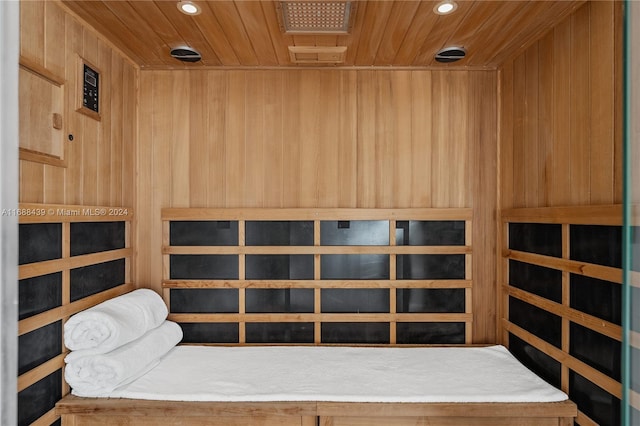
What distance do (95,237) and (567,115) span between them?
6.66ft

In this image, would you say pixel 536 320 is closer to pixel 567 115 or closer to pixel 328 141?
pixel 567 115

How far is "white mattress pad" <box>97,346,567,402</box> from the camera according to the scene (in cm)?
151

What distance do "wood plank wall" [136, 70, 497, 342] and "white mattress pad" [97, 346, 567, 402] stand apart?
420mm

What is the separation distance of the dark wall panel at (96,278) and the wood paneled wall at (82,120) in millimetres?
284

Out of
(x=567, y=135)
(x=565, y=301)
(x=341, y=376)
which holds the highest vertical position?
(x=567, y=135)

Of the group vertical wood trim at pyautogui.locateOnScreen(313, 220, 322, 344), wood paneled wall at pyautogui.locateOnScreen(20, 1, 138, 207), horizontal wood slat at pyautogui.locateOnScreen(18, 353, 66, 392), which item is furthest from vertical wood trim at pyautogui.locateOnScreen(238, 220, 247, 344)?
horizontal wood slat at pyautogui.locateOnScreen(18, 353, 66, 392)

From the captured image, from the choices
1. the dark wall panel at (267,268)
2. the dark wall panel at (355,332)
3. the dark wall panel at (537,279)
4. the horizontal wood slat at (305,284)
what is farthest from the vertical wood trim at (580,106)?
the dark wall panel at (267,268)

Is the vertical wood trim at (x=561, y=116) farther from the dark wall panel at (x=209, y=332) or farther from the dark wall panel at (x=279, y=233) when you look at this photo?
the dark wall panel at (x=209, y=332)

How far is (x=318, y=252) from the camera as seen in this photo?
Answer: 6.86ft

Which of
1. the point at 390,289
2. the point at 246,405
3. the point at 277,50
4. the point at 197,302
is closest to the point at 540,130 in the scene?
the point at 390,289

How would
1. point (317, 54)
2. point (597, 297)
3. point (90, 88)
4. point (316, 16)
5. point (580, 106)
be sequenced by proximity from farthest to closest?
point (317, 54), point (90, 88), point (316, 16), point (580, 106), point (597, 297)

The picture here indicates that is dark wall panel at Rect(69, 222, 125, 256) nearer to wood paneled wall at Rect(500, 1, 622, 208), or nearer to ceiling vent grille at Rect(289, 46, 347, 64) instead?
ceiling vent grille at Rect(289, 46, 347, 64)

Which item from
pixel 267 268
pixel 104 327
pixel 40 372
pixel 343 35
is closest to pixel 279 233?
pixel 267 268

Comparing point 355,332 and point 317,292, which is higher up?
point 317,292
